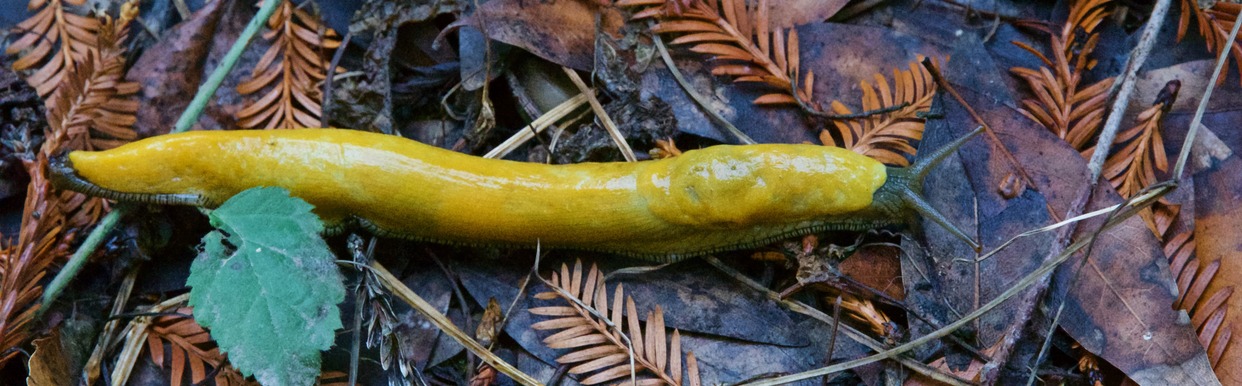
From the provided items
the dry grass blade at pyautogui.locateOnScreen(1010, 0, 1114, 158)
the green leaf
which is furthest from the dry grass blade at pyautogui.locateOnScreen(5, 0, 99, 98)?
the dry grass blade at pyautogui.locateOnScreen(1010, 0, 1114, 158)

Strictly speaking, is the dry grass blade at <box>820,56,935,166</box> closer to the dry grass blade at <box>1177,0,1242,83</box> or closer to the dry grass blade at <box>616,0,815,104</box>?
the dry grass blade at <box>616,0,815,104</box>

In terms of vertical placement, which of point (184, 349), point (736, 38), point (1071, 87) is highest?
point (736, 38)

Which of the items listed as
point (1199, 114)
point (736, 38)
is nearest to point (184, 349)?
point (736, 38)

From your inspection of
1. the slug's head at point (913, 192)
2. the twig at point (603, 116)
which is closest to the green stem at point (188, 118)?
the twig at point (603, 116)

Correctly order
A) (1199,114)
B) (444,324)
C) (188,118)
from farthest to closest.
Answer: (188,118) → (444,324) → (1199,114)

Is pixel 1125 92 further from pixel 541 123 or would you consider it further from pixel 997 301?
pixel 541 123

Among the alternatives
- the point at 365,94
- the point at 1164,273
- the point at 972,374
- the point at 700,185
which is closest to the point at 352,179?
the point at 365,94
